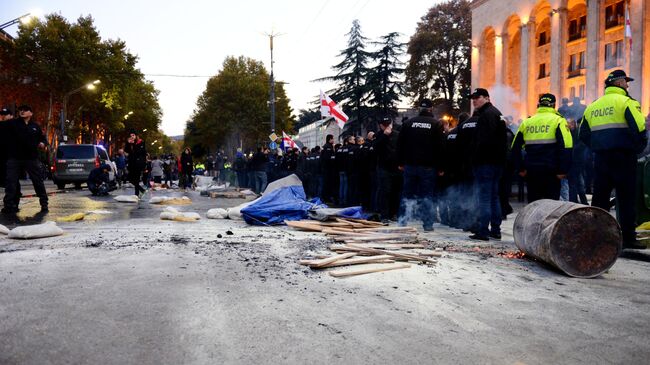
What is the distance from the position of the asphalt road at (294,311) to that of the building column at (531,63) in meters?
33.3

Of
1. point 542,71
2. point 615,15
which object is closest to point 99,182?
point 615,15

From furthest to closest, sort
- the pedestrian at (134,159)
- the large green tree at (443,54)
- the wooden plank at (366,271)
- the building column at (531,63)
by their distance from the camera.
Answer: the large green tree at (443,54) → the building column at (531,63) → the pedestrian at (134,159) → the wooden plank at (366,271)

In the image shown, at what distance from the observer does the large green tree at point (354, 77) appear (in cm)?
4719

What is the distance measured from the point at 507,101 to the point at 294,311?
3810 centimetres

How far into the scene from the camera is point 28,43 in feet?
118

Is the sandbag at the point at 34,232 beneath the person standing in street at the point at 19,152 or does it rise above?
beneath

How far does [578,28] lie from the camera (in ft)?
120

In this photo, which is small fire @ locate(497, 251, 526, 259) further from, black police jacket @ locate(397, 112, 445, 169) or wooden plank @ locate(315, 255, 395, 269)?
black police jacket @ locate(397, 112, 445, 169)

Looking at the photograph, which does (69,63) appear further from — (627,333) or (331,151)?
(627,333)

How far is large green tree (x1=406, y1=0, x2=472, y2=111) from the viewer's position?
50375 millimetres

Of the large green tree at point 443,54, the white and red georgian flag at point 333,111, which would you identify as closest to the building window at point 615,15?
the large green tree at point 443,54

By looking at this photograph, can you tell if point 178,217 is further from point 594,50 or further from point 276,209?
point 594,50

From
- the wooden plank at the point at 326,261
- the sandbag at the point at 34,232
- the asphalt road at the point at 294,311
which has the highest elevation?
the sandbag at the point at 34,232

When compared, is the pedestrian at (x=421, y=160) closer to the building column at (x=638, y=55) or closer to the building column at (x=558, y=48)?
the building column at (x=638, y=55)
